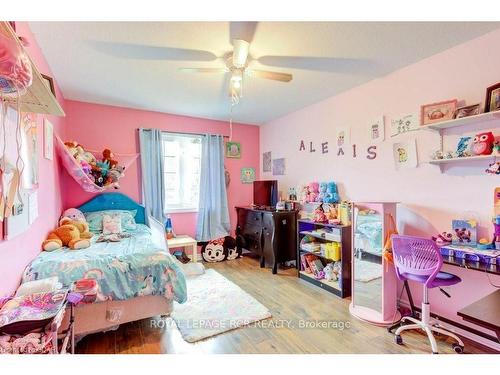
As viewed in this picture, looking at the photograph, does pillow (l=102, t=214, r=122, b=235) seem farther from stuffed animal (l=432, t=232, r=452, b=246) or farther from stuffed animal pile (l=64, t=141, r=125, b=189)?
stuffed animal (l=432, t=232, r=452, b=246)

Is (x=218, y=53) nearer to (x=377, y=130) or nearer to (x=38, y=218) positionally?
(x=377, y=130)

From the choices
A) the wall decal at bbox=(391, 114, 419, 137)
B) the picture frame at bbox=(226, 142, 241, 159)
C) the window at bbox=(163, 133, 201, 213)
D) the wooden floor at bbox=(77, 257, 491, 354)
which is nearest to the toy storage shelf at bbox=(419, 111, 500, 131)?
the wall decal at bbox=(391, 114, 419, 137)

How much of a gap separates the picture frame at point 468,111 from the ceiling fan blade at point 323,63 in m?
0.80

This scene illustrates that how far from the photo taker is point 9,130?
1.43 meters

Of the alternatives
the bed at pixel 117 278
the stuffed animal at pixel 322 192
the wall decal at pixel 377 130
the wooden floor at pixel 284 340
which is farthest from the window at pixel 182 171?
the wall decal at pixel 377 130

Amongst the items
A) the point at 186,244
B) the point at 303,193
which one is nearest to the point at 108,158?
the point at 186,244

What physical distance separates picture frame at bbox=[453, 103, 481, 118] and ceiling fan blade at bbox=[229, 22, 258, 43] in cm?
166

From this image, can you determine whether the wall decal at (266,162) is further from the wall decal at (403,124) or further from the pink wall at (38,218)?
the pink wall at (38,218)

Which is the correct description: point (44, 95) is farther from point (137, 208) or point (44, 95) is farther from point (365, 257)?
point (365, 257)

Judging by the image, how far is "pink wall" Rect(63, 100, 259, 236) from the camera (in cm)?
329
